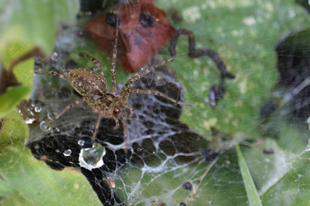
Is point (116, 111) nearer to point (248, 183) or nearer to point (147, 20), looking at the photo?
point (147, 20)

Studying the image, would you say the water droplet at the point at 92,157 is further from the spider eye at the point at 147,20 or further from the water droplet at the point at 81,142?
the spider eye at the point at 147,20

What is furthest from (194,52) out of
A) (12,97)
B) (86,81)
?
(12,97)

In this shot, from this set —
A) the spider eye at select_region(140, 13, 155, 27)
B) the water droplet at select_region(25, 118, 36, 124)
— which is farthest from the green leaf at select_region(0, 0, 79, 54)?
the spider eye at select_region(140, 13, 155, 27)

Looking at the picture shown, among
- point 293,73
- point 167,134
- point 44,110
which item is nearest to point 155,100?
point 167,134

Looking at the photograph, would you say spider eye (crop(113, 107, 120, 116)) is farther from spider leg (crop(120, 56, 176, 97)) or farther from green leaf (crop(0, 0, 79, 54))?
green leaf (crop(0, 0, 79, 54))

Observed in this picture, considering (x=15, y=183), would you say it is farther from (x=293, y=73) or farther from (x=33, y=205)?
(x=293, y=73)

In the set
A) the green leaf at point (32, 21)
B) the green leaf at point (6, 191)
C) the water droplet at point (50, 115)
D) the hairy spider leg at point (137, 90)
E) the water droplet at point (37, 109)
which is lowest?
the water droplet at point (50, 115)

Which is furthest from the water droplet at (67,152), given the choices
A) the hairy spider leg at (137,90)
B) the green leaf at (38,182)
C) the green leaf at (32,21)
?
the green leaf at (32,21)
